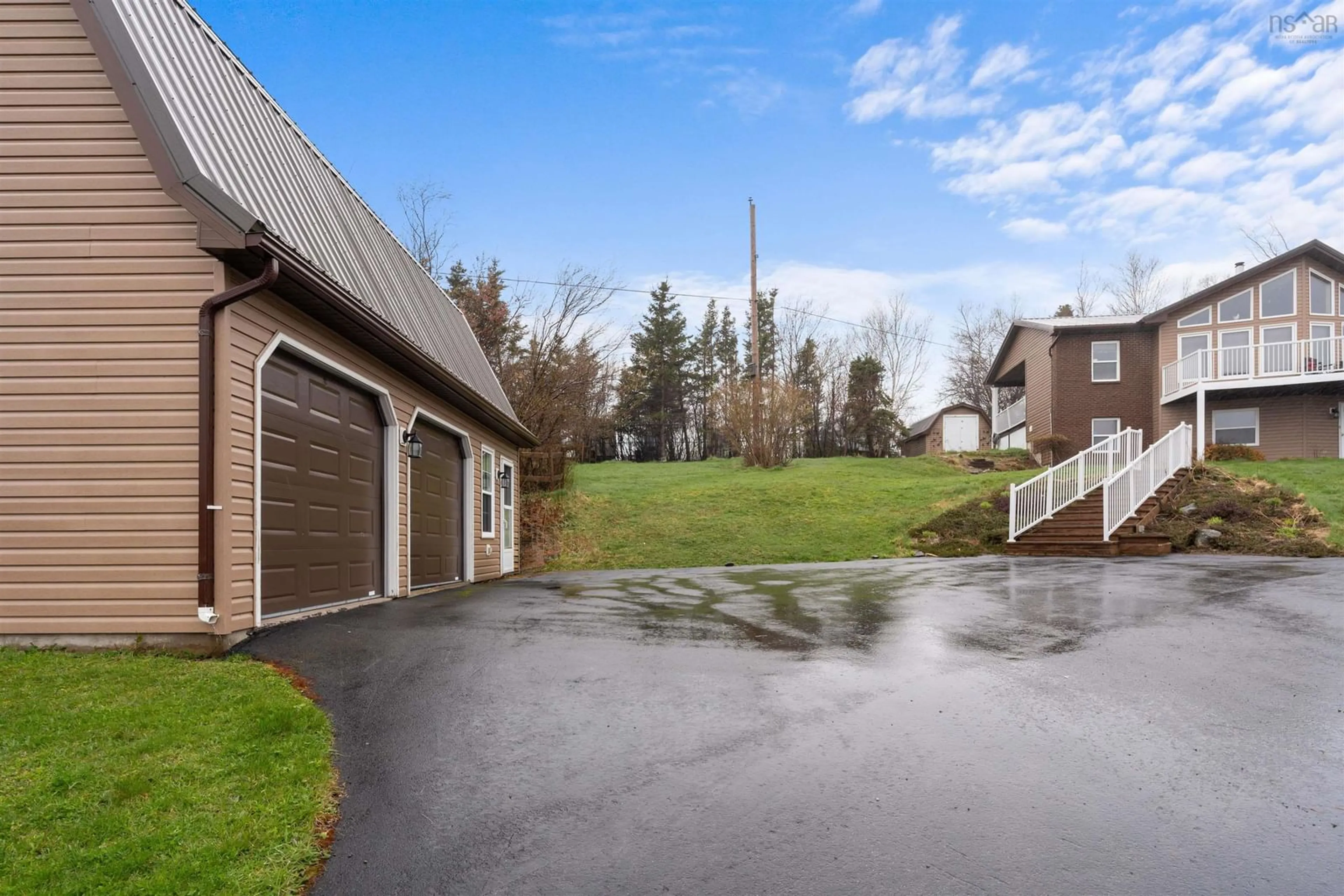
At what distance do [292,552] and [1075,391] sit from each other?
2760 centimetres

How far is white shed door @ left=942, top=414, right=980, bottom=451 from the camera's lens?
38781 mm

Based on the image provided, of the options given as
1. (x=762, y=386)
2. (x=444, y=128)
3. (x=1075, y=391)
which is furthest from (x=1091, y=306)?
(x=444, y=128)

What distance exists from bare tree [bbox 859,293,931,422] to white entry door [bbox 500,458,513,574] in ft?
108

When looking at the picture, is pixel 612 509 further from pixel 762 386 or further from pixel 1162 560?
pixel 1162 560

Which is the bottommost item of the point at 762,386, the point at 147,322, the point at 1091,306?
the point at 147,322

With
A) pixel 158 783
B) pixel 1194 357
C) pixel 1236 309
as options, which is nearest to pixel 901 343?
pixel 1236 309

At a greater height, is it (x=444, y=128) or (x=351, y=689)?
(x=444, y=128)

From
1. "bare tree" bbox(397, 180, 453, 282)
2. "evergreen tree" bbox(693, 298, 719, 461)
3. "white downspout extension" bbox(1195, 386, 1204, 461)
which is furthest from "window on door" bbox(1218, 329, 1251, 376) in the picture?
"evergreen tree" bbox(693, 298, 719, 461)

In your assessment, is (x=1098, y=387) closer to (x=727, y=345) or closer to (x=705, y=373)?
(x=705, y=373)

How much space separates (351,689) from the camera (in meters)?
4.86

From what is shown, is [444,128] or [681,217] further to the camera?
[681,217]

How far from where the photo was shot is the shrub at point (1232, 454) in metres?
22.3

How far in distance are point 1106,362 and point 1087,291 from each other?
59.5ft

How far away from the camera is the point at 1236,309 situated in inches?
1007
